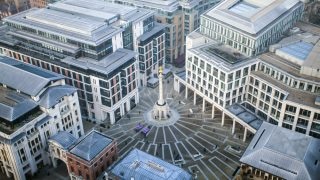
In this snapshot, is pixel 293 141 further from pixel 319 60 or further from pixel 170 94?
pixel 170 94

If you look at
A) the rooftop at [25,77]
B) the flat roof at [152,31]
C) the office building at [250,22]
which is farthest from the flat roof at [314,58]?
the rooftop at [25,77]

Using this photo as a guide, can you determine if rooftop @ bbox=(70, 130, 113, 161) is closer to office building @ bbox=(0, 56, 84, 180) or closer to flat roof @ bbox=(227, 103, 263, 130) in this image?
office building @ bbox=(0, 56, 84, 180)

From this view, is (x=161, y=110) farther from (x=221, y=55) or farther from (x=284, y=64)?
(x=284, y=64)

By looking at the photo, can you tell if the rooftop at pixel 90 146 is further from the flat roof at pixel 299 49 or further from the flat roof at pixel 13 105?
the flat roof at pixel 299 49

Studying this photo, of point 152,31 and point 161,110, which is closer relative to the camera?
point 161,110

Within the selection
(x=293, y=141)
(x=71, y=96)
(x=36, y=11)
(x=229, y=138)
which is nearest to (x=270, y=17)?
(x=229, y=138)

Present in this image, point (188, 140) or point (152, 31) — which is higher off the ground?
point (152, 31)

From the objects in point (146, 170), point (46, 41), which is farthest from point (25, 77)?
point (146, 170)

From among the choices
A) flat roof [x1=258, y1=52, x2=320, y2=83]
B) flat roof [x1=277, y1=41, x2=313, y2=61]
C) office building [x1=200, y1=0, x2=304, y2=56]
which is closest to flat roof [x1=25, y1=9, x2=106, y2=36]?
office building [x1=200, y1=0, x2=304, y2=56]
